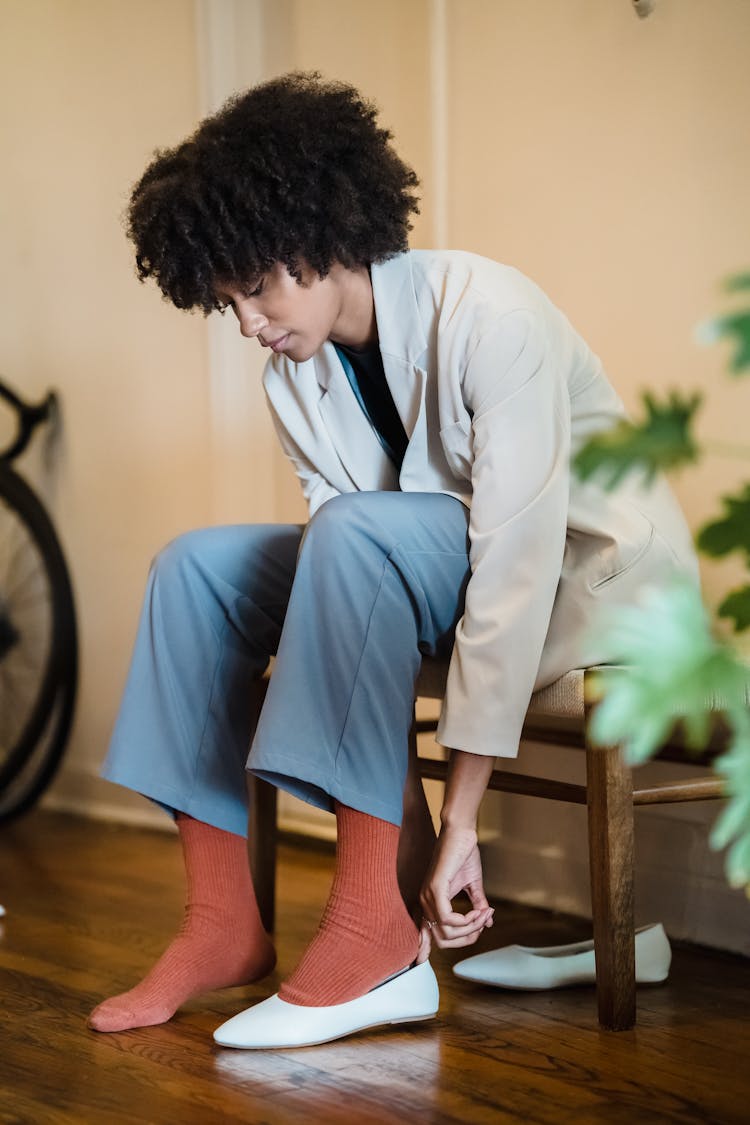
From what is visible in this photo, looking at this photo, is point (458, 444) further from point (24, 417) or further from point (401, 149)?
point (24, 417)

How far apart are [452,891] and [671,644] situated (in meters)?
0.86

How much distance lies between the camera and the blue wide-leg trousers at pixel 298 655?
1.18 metres

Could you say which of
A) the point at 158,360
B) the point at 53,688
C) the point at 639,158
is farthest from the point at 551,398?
the point at 53,688

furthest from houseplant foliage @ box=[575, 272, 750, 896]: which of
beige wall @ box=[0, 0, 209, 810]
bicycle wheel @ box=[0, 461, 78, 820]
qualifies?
bicycle wheel @ box=[0, 461, 78, 820]

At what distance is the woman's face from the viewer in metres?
1.31

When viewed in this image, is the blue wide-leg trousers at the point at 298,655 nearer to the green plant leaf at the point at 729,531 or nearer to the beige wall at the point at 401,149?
the beige wall at the point at 401,149

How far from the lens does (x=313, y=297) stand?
1.33 metres

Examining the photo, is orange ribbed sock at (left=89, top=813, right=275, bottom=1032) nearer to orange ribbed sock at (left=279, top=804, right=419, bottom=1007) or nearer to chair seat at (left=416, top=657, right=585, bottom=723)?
orange ribbed sock at (left=279, top=804, right=419, bottom=1007)

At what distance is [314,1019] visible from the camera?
117 centimetres

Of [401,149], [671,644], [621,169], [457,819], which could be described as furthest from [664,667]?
[401,149]

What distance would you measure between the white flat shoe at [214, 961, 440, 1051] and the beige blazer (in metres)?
0.26

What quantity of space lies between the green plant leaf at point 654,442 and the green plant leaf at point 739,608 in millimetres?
94

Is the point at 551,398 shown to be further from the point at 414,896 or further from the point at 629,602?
the point at 414,896

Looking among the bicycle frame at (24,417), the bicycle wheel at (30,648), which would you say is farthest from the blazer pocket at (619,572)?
the bicycle frame at (24,417)
